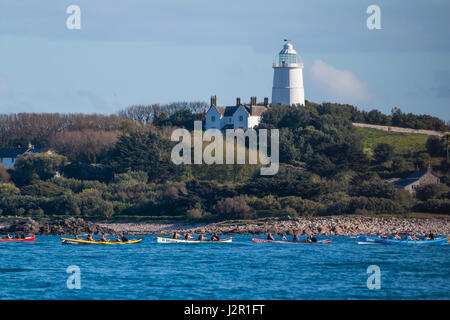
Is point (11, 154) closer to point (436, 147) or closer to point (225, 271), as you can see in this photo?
point (436, 147)

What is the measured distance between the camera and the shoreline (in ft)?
285

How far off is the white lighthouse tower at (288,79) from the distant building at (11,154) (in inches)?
1362

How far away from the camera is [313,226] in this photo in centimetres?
8869

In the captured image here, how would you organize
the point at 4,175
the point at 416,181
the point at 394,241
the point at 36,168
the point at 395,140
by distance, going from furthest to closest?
the point at 395,140 → the point at 36,168 → the point at 4,175 → the point at 416,181 → the point at 394,241

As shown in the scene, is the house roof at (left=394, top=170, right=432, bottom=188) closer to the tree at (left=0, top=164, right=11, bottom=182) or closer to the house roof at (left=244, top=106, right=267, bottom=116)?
the house roof at (left=244, top=106, right=267, bottom=116)

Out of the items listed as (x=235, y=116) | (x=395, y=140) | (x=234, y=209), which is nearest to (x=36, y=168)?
(x=235, y=116)

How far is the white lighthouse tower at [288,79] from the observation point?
125562mm

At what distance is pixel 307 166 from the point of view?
358 feet

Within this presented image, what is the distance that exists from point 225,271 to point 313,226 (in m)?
30.3

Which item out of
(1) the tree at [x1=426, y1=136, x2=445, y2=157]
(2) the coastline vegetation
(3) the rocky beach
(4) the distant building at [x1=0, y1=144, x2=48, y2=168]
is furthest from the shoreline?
(4) the distant building at [x1=0, y1=144, x2=48, y2=168]

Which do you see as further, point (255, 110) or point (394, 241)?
point (255, 110)

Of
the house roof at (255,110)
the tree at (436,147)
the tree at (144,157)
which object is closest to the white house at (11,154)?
the tree at (144,157)
